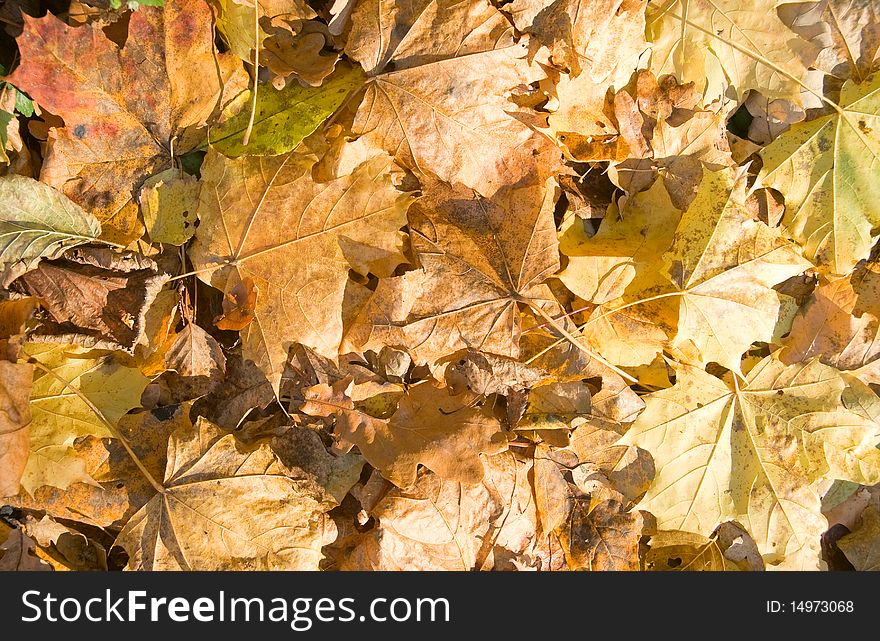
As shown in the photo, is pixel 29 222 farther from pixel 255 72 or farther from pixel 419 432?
pixel 419 432

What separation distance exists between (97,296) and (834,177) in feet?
7.25

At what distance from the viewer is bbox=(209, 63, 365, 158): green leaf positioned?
165 centimetres

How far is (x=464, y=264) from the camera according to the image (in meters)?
1.70

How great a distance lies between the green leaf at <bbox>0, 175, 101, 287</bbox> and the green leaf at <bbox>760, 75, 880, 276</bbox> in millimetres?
2021

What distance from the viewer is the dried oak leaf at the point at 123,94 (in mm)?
1524

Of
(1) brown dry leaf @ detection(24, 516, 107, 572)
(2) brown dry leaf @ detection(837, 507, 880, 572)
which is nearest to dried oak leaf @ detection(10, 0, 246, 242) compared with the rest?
(1) brown dry leaf @ detection(24, 516, 107, 572)

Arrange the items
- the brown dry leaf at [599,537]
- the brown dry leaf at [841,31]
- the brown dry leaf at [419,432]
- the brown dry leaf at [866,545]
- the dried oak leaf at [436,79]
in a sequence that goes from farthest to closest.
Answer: the brown dry leaf at [866,545] → the brown dry leaf at [599,537] → the brown dry leaf at [841,31] → the brown dry leaf at [419,432] → the dried oak leaf at [436,79]

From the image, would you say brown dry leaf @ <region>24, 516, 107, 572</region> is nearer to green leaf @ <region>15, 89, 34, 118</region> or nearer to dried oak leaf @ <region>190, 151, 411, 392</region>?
dried oak leaf @ <region>190, 151, 411, 392</region>

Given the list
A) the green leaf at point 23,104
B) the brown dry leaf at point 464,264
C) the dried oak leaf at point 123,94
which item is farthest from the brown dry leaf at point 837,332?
the green leaf at point 23,104

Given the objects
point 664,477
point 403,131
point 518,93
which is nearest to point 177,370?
point 403,131

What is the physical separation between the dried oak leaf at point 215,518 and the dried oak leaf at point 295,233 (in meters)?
0.31

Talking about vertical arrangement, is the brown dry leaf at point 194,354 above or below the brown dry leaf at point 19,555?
above

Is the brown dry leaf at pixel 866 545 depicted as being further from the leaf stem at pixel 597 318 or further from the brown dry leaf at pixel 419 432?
the brown dry leaf at pixel 419 432

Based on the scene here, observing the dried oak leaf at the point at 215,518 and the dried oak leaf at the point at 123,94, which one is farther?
the dried oak leaf at the point at 215,518
